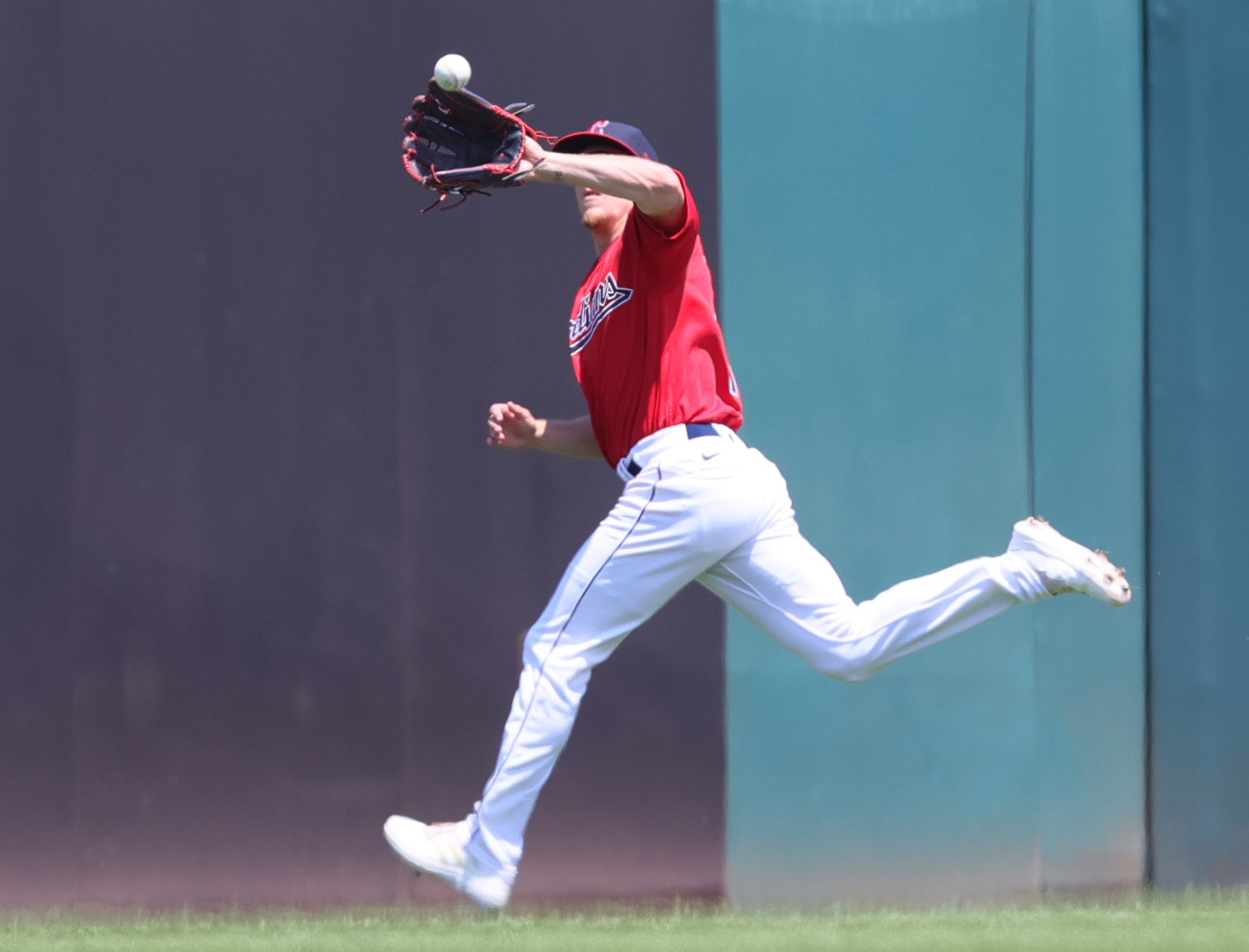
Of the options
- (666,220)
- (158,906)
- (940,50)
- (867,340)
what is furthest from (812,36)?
(158,906)

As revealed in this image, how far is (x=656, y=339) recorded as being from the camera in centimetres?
345

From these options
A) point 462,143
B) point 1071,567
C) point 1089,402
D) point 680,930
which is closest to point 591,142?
point 462,143

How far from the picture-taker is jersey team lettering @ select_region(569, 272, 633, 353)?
3.49 meters

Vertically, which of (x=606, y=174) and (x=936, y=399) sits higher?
(x=606, y=174)

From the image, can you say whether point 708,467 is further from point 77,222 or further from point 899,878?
point 77,222

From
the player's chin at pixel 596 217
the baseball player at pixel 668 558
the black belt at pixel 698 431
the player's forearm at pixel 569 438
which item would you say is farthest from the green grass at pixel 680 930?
the player's chin at pixel 596 217

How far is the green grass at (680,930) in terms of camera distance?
413 centimetres

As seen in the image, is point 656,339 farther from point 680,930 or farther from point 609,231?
point 680,930

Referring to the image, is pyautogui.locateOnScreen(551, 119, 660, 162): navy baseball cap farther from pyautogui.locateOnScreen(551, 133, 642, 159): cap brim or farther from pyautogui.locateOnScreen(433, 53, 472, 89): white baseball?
pyautogui.locateOnScreen(433, 53, 472, 89): white baseball

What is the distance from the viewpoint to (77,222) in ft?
15.2

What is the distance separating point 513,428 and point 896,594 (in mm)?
1152

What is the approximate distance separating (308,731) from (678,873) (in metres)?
1.41

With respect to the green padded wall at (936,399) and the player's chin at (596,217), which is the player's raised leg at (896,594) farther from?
the green padded wall at (936,399)

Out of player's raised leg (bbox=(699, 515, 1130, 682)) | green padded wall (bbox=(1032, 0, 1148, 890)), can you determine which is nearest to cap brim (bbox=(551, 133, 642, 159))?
player's raised leg (bbox=(699, 515, 1130, 682))
